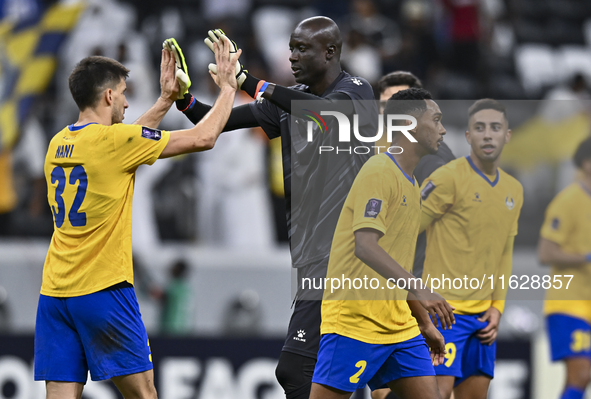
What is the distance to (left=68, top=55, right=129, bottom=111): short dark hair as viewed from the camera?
4.73 m

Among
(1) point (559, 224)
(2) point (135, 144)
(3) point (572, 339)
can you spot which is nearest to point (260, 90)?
(2) point (135, 144)

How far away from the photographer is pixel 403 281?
14.2 ft

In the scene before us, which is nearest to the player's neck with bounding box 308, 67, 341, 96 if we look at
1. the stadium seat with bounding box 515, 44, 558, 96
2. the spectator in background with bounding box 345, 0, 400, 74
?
the spectator in background with bounding box 345, 0, 400, 74

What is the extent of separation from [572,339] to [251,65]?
19.1 ft

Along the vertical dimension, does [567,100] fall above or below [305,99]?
above

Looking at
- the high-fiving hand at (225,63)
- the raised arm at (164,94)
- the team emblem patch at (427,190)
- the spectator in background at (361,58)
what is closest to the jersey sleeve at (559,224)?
the team emblem patch at (427,190)

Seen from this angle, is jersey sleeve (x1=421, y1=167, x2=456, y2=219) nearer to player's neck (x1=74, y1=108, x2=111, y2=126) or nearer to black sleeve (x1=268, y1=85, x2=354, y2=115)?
black sleeve (x1=268, y1=85, x2=354, y2=115)

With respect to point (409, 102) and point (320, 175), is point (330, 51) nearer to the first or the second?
point (409, 102)

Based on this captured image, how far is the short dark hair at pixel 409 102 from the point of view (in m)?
4.85

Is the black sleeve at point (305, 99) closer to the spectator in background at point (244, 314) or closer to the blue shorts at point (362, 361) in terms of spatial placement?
the blue shorts at point (362, 361)

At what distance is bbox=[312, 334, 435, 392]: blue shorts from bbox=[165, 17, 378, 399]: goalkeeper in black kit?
1.28ft

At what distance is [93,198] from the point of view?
4.61 m

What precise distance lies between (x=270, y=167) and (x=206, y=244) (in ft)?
4.17

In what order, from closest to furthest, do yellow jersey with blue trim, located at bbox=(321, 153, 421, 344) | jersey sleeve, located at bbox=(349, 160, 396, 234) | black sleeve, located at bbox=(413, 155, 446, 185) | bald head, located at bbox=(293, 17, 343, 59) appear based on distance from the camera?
jersey sleeve, located at bbox=(349, 160, 396, 234) → yellow jersey with blue trim, located at bbox=(321, 153, 421, 344) → bald head, located at bbox=(293, 17, 343, 59) → black sleeve, located at bbox=(413, 155, 446, 185)
